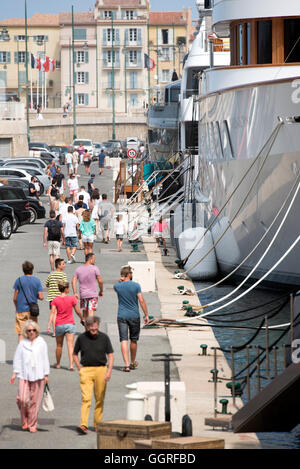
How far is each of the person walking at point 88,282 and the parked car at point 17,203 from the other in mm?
20413

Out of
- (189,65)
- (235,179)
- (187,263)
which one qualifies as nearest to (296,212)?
(235,179)

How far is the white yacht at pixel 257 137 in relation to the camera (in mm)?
24266

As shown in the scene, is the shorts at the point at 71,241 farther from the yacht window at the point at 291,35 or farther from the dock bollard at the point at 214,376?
the dock bollard at the point at 214,376

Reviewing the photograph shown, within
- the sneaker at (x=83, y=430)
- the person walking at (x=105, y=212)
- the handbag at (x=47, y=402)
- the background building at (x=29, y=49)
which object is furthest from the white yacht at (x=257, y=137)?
the background building at (x=29, y=49)

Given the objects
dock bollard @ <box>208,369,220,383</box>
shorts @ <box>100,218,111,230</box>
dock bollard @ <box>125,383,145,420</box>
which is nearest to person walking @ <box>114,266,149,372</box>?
dock bollard @ <box>208,369,220,383</box>

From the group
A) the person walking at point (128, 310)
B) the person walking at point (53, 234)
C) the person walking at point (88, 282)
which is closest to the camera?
Result: the person walking at point (128, 310)

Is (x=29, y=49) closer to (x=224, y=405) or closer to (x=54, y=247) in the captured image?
(x=54, y=247)

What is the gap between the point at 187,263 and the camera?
3062cm

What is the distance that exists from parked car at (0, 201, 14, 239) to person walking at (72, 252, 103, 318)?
1787 cm

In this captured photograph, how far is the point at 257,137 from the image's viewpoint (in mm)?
25578

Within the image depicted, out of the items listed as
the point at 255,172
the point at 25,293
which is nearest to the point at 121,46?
the point at 255,172

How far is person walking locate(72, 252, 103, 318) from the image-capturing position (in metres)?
19.2

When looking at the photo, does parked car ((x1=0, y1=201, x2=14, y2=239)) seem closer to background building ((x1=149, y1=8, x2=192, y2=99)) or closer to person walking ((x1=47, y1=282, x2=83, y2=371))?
person walking ((x1=47, y1=282, x2=83, y2=371))

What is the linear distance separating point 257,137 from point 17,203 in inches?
643
